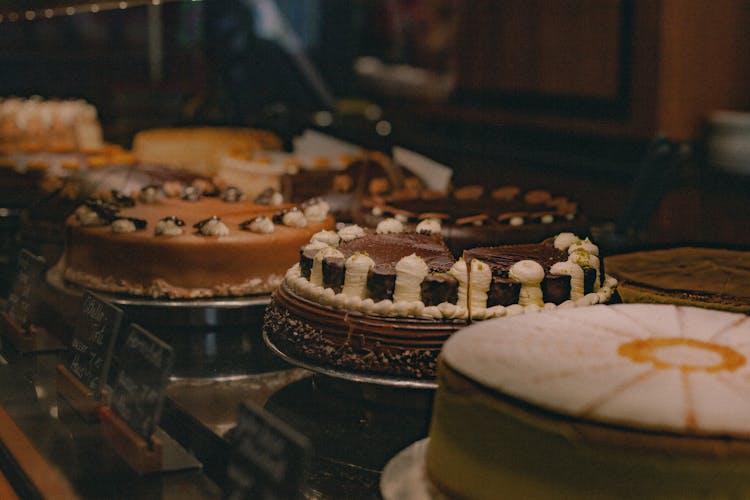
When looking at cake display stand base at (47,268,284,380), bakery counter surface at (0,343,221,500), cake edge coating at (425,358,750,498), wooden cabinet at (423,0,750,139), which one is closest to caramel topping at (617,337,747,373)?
cake edge coating at (425,358,750,498)

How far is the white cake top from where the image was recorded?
1.38m

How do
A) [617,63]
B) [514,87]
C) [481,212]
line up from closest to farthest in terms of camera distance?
[481,212] < [617,63] < [514,87]

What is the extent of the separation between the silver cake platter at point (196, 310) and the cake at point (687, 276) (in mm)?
1006

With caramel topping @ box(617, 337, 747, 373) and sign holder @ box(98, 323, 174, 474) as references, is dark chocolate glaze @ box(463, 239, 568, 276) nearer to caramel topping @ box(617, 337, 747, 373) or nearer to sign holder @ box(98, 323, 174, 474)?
caramel topping @ box(617, 337, 747, 373)

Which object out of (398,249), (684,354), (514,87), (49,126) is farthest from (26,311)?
(514,87)

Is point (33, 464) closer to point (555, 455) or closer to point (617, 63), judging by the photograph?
Answer: point (555, 455)

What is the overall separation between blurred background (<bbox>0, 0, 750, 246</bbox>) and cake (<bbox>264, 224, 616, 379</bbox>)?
47.7 inches

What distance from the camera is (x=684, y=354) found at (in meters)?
1.61

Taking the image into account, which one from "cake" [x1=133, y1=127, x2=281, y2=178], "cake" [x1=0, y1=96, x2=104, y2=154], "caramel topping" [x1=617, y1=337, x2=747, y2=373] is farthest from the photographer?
"cake" [x1=0, y1=96, x2=104, y2=154]

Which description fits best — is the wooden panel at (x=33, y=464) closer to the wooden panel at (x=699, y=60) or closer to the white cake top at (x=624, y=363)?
the white cake top at (x=624, y=363)

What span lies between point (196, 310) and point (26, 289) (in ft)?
1.62

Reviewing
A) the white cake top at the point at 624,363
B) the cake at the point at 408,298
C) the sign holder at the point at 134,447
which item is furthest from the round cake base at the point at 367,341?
the sign holder at the point at 134,447

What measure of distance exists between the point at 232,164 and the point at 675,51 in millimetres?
3152

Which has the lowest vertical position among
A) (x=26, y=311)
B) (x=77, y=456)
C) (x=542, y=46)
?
(x=77, y=456)
